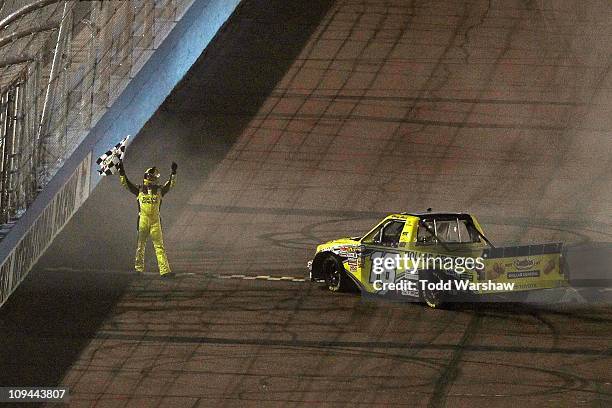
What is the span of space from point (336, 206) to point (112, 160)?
4.89 metres

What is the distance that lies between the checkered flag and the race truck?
3.52 metres

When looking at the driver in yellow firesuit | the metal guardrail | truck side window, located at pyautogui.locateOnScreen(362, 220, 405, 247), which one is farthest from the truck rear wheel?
the metal guardrail

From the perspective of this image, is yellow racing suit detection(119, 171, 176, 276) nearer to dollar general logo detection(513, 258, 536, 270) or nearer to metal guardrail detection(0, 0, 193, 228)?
metal guardrail detection(0, 0, 193, 228)

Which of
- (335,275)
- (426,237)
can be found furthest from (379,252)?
(335,275)

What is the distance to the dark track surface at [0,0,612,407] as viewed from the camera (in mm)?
12852

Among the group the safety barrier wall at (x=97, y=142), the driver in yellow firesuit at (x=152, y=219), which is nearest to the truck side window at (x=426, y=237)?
the driver in yellow firesuit at (x=152, y=219)

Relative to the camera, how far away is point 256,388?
40.5 feet

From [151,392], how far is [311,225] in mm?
9178

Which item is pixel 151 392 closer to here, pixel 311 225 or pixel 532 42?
pixel 311 225

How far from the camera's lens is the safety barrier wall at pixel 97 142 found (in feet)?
56.9

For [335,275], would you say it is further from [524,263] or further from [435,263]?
[524,263]

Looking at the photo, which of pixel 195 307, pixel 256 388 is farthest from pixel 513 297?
pixel 256 388

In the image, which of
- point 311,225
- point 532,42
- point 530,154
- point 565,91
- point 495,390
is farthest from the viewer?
point 532,42

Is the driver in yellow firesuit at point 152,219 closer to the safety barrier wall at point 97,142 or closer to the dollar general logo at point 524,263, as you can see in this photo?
the safety barrier wall at point 97,142
